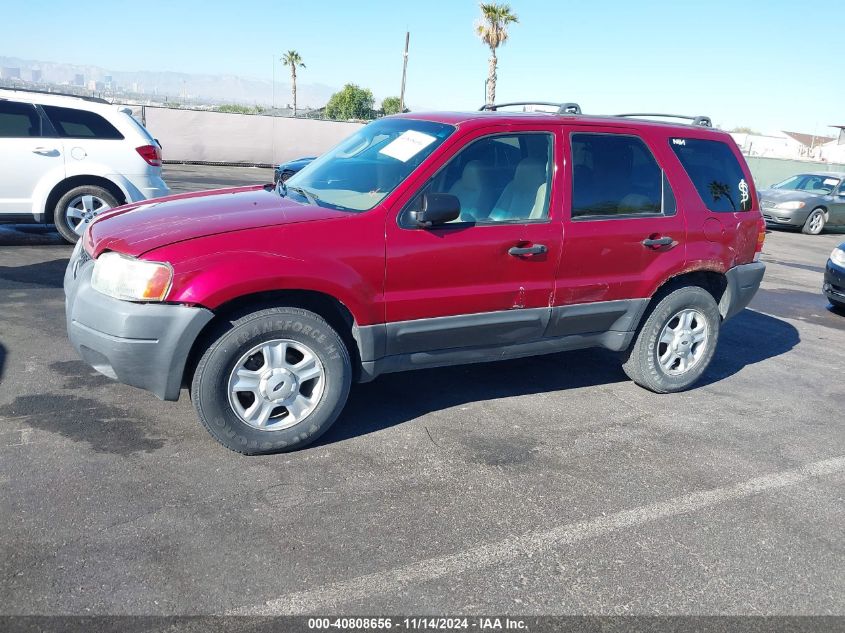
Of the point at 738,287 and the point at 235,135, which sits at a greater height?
the point at 235,135

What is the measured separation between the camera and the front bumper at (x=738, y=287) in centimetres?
553

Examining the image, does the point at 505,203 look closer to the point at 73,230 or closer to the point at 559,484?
the point at 559,484

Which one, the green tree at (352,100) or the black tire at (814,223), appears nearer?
the black tire at (814,223)

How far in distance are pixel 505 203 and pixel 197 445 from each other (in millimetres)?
2259

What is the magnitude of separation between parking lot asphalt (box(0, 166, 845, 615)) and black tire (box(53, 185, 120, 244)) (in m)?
3.40

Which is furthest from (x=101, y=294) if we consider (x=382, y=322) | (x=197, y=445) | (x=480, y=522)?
(x=480, y=522)

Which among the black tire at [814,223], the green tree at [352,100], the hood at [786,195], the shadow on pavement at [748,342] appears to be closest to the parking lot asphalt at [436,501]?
the shadow on pavement at [748,342]

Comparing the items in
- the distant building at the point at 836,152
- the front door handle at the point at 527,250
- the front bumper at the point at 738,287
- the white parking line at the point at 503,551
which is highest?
the distant building at the point at 836,152

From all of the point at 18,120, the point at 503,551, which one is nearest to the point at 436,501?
the point at 503,551

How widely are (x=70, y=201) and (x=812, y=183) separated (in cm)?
1716

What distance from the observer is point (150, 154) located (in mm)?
8883

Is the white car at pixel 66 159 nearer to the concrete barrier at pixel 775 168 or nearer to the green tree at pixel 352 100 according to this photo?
the concrete barrier at pixel 775 168

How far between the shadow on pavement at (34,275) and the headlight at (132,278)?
375 centimetres

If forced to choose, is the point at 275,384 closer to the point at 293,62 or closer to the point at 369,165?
the point at 369,165
